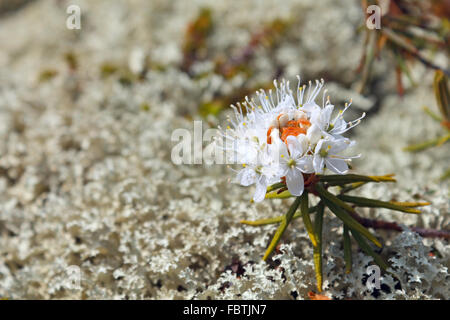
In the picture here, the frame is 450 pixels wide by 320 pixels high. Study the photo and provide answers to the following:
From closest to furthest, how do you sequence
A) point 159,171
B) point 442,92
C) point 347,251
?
point 347,251 < point 442,92 < point 159,171

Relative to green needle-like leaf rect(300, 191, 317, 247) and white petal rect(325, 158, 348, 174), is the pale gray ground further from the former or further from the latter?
white petal rect(325, 158, 348, 174)

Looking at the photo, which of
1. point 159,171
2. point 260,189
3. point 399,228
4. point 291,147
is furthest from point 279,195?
point 159,171

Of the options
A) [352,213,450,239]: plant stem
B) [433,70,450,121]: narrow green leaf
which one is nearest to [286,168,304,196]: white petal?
[352,213,450,239]: plant stem

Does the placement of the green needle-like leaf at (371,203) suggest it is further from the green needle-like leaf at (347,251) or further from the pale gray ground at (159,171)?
the pale gray ground at (159,171)

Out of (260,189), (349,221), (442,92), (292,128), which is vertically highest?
(442,92)

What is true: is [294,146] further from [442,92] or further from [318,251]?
[442,92]

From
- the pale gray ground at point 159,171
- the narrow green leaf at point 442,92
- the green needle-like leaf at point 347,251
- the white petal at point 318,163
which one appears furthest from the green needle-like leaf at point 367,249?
the narrow green leaf at point 442,92

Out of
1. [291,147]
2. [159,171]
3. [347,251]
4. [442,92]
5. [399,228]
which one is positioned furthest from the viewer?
[159,171]
